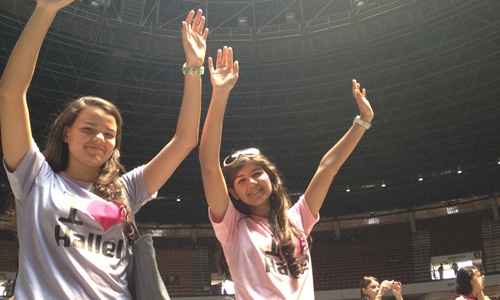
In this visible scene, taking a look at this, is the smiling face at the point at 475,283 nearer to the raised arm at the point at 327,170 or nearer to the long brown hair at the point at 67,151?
the raised arm at the point at 327,170

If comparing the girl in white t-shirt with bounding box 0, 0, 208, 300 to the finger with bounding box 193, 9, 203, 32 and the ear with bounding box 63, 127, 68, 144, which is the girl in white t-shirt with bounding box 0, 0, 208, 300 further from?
the finger with bounding box 193, 9, 203, 32

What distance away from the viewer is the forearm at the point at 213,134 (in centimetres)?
231

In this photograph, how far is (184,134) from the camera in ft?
6.90

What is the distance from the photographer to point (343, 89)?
18062mm

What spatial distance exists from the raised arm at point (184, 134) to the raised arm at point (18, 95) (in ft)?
1.62

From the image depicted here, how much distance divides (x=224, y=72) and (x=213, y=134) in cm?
31

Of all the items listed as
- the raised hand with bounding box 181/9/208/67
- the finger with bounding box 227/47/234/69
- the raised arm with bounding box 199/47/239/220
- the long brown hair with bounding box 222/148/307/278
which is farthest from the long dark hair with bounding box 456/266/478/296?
the raised hand with bounding box 181/9/208/67

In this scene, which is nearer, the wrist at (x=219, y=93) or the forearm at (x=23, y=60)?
the forearm at (x=23, y=60)

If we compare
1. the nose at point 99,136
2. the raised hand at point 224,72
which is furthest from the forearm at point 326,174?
the nose at point 99,136

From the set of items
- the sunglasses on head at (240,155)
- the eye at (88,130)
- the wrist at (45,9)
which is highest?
the wrist at (45,9)

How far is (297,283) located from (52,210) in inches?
40.6

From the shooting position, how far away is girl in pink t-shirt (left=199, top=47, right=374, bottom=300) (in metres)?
2.23

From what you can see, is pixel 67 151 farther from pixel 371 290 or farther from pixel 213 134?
pixel 371 290

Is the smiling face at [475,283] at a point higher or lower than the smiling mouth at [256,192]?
lower
